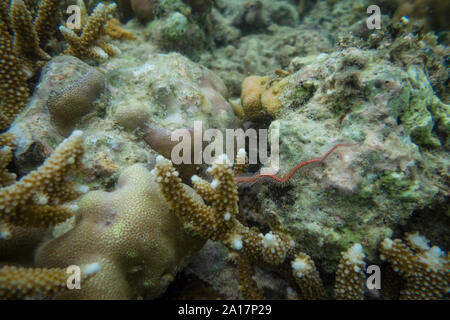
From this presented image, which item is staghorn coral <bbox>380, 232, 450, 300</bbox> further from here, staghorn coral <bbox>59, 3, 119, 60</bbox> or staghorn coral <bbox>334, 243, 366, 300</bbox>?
staghorn coral <bbox>59, 3, 119, 60</bbox>

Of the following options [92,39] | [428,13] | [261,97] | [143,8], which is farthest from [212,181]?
[428,13]

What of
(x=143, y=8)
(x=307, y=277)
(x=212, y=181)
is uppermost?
(x=143, y=8)

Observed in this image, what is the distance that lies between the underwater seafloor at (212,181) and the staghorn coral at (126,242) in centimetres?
1

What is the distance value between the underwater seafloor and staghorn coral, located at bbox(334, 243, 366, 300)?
0.4 inches

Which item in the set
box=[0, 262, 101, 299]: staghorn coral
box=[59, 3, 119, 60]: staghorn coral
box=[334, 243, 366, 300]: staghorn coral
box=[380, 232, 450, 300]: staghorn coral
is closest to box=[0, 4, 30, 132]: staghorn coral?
box=[59, 3, 119, 60]: staghorn coral

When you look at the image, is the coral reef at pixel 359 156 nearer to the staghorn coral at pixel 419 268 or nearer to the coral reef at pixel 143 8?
the staghorn coral at pixel 419 268

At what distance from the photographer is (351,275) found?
1.74 metres

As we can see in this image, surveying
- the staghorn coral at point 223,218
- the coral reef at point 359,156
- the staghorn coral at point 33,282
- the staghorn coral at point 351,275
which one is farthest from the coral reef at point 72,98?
the staghorn coral at point 351,275

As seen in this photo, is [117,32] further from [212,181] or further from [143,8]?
[212,181]

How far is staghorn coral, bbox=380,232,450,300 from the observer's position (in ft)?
5.85

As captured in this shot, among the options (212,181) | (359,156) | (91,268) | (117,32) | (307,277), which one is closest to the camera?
(91,268)

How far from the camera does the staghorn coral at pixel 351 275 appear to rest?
1725 mm

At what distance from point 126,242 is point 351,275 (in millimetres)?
1764

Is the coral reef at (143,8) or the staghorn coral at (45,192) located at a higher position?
the coral reef at (143,8)
